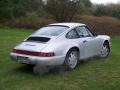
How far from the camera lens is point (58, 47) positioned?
917 centimetres

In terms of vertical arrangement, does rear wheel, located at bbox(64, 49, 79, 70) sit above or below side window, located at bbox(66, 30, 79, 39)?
below

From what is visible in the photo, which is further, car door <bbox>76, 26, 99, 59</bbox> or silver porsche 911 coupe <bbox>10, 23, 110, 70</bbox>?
car door <bbox>76, 26, 99, 59</bbox>

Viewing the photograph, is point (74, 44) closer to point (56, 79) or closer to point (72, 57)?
point (72, 57)

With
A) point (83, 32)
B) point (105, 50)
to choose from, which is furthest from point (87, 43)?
point (105, 50)

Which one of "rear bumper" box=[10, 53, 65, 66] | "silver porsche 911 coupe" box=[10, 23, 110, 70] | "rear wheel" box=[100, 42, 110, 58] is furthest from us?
"rear wheel" box=[100, 42, 110, 58]

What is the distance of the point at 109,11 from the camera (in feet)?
135

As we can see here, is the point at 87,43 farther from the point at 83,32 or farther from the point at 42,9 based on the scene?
the point at 42,9

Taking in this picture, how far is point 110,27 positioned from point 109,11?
1201cm

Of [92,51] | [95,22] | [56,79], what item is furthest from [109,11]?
[56,79]

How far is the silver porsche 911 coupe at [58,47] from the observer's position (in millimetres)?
8938

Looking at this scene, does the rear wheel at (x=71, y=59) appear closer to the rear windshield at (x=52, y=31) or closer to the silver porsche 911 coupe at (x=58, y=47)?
the silver porsche 911 coupe at (x=58, y=47)

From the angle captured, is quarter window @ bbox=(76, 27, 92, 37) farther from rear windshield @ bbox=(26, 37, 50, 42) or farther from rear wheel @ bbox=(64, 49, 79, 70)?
rear windshield @ bbox=(26, 37, 50, 42)

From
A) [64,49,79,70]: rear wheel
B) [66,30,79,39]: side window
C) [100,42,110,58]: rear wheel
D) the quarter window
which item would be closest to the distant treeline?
[100,42,110,58]: rear wheel

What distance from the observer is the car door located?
411 inches
